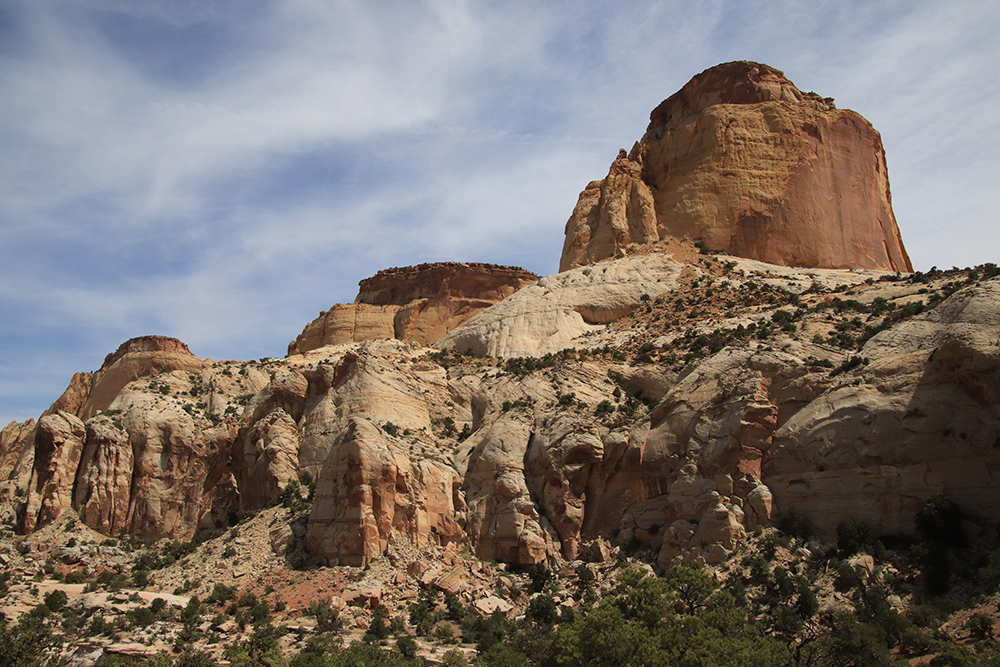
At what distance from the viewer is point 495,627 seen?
115 feet

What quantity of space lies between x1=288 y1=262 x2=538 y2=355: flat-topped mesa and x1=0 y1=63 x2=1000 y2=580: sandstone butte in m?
24.8

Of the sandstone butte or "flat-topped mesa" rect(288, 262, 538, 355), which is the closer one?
the sandstone butte

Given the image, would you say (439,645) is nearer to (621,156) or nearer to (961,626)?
(961,626)

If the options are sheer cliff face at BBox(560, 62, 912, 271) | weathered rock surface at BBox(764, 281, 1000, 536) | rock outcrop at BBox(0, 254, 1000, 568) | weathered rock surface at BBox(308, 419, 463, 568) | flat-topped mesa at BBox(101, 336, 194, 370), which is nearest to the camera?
weathered rock surface at BBox(764, 281, 1000, 536)

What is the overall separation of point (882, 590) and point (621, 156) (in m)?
45.4

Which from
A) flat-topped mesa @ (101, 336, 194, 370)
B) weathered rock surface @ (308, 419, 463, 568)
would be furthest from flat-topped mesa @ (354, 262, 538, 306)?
weathered rock surface @ (308, 419, 463, 568)

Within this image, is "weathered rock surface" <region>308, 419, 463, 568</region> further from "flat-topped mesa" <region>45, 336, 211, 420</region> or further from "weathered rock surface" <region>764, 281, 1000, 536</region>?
"flat-topped mesa" <region>45, 336, 211, 420</region>

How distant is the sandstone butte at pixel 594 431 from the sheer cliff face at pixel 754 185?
6.04 m

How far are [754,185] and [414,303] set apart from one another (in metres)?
34.2

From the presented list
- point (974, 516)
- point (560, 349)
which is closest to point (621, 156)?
point (560, 349)

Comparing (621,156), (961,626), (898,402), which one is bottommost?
(961,626)

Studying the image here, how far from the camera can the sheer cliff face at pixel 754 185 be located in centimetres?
6512

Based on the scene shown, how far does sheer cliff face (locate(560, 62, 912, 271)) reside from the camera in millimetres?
65125

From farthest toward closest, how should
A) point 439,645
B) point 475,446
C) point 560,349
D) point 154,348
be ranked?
point 154,348
point 560,349
point 475,446
point 439,645
